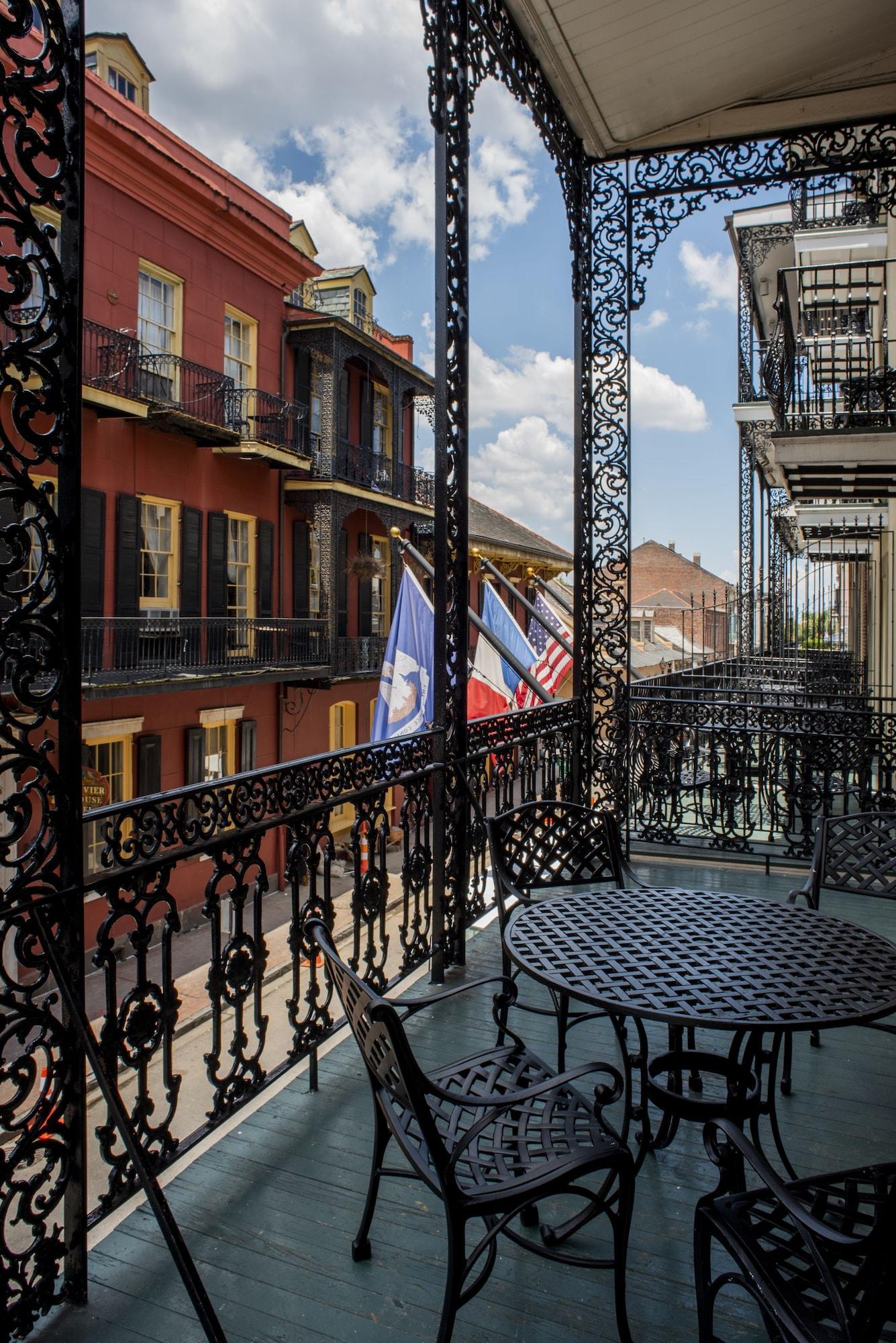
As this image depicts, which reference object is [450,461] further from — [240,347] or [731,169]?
[240,347]

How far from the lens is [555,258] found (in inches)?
221

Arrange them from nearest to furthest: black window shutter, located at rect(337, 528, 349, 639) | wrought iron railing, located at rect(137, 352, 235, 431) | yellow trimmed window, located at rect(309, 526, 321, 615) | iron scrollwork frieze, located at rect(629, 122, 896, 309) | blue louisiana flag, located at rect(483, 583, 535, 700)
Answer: iron scrollwork frieze, located at rect(629, 122, 896, 309), blue louisiana flag, located at rect(483, 583, 535, 700), wrought iron railing, located at rect(137, 352, 235, 431), yellow trimmed window, located at rect(309, 526, 321, 615), black window shutter, located at rect(337, 528, 349, 639)

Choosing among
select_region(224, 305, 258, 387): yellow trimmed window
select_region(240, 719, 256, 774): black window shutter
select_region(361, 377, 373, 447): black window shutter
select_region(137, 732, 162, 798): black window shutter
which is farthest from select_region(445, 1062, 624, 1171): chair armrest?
select_region(361, 377, 373, 447): black window shutter

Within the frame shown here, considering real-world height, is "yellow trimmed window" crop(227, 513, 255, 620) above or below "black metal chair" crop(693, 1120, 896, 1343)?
above

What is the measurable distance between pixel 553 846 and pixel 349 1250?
1663 millimetres

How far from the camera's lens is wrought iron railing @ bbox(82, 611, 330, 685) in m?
11.7

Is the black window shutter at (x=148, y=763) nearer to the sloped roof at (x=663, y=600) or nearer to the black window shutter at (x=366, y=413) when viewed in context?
the black window shutter at (x=366, y=413)

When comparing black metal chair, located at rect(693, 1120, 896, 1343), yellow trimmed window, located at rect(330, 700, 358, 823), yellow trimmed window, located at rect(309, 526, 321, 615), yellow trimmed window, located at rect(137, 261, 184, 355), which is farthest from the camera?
yellow trimmed window, located at rect(330, 700, 358, 823)

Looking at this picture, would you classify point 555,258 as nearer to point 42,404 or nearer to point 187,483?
point 42,404

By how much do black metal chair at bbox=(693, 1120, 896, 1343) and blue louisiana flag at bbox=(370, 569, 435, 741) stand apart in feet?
17.1

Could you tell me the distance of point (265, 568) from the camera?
51.1ft

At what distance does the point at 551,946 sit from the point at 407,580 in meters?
5.32

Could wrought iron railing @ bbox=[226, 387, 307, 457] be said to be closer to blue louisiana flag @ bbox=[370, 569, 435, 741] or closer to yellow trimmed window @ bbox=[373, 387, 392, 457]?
yellow trimmed window @ bbox=[373, 387, 392, 457]

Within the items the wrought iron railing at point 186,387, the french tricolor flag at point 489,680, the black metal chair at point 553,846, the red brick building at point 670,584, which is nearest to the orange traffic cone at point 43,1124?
the black metal chair at point 553,846
